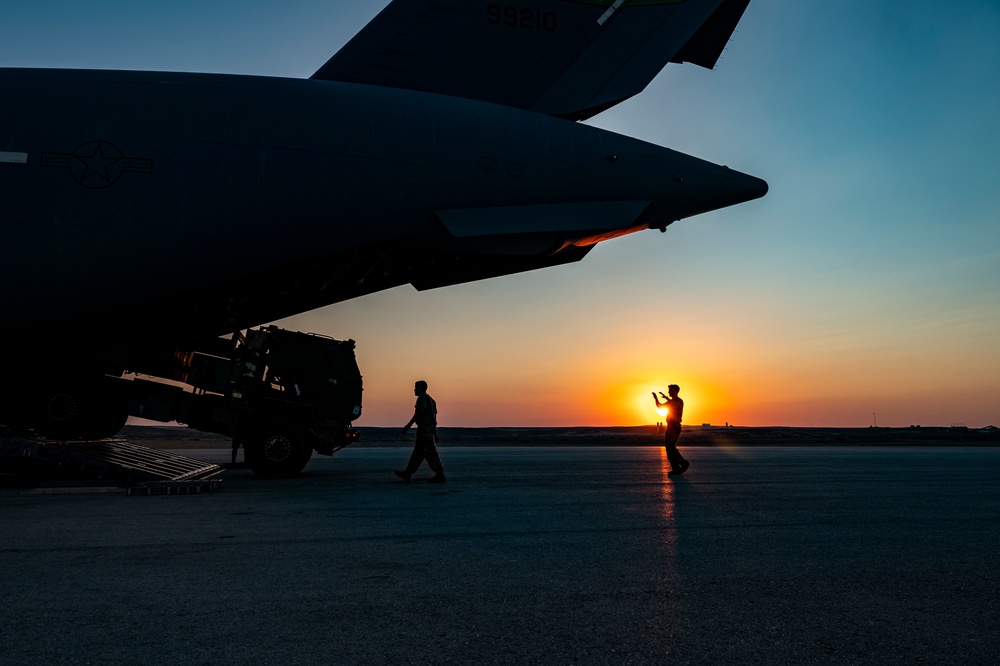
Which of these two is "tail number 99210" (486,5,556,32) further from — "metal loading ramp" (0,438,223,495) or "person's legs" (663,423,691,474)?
"metal loading ramp" (0,438,223,495)

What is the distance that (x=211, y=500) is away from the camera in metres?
8.05

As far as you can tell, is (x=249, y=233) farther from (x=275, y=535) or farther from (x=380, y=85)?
(x=275, y=535)

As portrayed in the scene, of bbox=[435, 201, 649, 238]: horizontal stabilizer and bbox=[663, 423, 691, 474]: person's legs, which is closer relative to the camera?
bbox=[435, 201, 649, 238]: horizontal stabilizer

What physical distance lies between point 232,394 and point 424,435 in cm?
344

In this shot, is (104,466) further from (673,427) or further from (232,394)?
(673,427)

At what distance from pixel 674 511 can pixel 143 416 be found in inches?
347

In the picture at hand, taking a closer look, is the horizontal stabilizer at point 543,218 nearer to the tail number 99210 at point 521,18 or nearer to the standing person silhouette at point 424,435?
the standing person silhouette at point 424,435

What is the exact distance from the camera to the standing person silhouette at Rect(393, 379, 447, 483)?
10727mm

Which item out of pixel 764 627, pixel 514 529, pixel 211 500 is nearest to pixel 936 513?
pixel 514 529

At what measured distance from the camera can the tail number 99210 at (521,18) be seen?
40.9ft

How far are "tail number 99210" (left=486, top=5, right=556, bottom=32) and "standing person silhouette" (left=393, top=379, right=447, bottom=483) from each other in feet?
22.6

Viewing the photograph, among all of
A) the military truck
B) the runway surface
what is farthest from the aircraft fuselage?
the runway surface

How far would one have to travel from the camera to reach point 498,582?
155 inches

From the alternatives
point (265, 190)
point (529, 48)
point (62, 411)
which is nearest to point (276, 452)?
point (62, 411)
